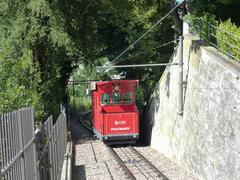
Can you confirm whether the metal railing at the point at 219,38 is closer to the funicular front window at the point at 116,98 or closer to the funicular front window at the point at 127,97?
the funicular front window at the point at 127,97

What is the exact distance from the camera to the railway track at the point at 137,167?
1720 cm

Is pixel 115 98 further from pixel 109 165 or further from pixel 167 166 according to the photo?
pixel 167 166

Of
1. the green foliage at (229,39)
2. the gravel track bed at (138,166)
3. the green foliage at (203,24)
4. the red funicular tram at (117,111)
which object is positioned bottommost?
the gravel track bed at (138,166)

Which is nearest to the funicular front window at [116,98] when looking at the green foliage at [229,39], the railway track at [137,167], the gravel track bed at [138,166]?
the gravel track bed at [138,166]

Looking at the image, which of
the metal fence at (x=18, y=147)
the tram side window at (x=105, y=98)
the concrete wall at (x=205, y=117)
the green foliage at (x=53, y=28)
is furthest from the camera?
the tram side window at (x=105, y=98)

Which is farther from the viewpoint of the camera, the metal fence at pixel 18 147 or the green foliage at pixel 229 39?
the green foliage at pixel 229 39

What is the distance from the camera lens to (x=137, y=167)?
19.8 m

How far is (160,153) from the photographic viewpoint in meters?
24.2

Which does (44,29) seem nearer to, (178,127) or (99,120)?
(99,120)

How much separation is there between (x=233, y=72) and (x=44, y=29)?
16.0 metres

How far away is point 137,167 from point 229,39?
6.84 metres

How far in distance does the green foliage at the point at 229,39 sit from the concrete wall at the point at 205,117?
0.35m

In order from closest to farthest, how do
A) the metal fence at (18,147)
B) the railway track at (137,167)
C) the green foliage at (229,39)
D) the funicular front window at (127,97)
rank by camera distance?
the metal fence at (18,147)
the green foliage at (229,39)
the railway track at (137,167)
the funicular front window at (127,97)

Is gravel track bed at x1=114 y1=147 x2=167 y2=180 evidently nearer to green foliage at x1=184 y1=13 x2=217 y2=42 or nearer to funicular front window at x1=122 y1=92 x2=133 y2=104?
funicular front window at x1=122 y1=92 x2=133 y2=104
